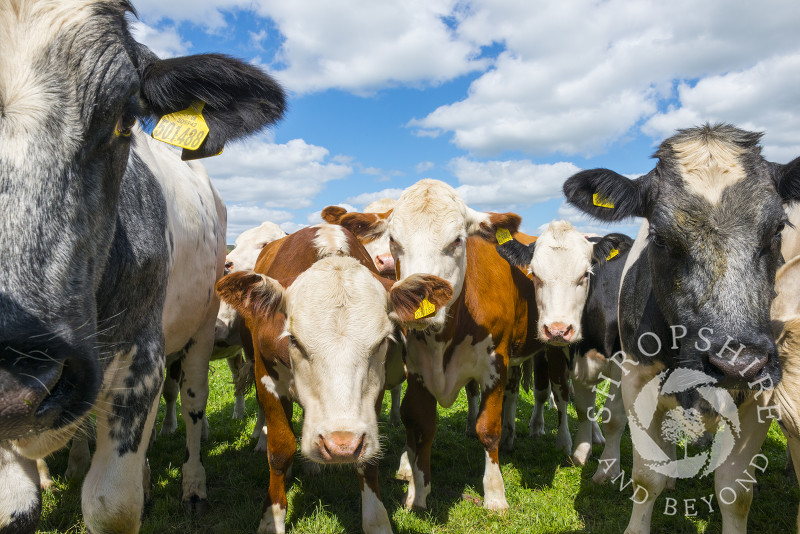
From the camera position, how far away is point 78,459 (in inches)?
200

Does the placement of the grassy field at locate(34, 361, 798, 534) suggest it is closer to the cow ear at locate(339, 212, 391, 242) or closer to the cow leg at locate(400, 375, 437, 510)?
the cow leg at locate(400, 375, 437, 510)

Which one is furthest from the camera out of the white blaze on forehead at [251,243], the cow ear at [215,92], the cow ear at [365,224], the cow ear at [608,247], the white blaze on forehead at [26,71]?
the white blaze on forehead at [251,243]

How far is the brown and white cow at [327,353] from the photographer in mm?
3115

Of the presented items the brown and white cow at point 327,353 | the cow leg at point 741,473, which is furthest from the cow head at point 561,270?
the brown and white cow at point 327,353

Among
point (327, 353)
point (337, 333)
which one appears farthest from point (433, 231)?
point (327, 353)

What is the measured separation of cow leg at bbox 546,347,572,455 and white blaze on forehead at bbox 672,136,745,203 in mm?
3385

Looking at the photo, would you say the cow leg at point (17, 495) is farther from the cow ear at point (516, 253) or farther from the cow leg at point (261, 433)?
the cow ear at point (516, 253)

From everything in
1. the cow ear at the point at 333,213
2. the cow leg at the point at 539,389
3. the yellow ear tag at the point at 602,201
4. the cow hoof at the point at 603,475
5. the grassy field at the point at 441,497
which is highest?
the cow ear at the point at 333,213

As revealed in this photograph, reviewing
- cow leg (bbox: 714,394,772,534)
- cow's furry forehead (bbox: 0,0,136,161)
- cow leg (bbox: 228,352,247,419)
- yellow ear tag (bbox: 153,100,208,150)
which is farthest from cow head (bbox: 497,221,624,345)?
cow's furry forehead (bbox: 0,0,136,161)

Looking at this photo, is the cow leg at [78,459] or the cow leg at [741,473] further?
the cow leg at [78,459]

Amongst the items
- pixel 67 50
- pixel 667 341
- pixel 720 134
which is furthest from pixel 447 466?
pixel 67 50

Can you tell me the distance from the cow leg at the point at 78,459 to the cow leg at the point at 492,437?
11.5ft

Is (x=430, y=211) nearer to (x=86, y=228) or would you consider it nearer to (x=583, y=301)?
(x=583, y=301)

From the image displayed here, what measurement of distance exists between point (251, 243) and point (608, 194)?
16.9 ft
